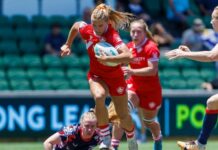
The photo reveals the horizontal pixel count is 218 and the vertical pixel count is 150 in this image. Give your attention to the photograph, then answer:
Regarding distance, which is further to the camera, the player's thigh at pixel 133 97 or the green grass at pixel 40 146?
the green grass at pixel 40 146

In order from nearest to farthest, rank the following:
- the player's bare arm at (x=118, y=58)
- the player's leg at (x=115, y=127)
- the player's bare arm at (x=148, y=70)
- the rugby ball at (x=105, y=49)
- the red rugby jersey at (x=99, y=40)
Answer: the player's bare arm at (x=118, y=58), the rugby ball at (x=105, y=49), the red rugby jersey at (x=99, y=40), the player's leg at (x=115, y=127), the player's bare arm at (x=148, y=70)

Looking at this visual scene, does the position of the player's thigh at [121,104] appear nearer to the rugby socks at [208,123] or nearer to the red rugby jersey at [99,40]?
the red rugby jersey at [99,40]

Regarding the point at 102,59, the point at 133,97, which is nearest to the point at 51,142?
the point at 102,59

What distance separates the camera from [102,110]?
1113 cm

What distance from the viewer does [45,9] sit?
19.4 metres

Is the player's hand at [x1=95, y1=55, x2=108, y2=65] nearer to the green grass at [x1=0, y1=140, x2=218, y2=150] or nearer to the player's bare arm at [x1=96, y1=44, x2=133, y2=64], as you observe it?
the player's bare arm at [x1=96, y1=44, x2=133, y2=64]

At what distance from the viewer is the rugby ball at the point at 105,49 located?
1096 cm

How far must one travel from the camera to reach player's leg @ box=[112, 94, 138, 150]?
37.3 feet

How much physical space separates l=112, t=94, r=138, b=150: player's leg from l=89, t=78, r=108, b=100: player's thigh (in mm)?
217

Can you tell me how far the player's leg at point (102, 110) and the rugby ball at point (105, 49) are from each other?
1.03 ft

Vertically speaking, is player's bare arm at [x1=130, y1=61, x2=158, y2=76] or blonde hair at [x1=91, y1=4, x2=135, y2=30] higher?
blonde hair at [x1=91, y1=4, x2=135, y2=30]

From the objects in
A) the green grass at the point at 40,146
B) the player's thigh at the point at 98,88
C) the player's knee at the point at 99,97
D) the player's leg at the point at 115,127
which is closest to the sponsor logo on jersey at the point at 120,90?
the player's thigh at the point at 98,88

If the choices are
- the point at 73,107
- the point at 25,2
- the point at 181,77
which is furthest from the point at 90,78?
the point at 25,2

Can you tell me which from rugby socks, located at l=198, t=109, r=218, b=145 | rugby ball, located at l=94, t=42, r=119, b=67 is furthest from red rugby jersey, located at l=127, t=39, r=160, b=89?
rugby socks, located at l=198, t=109, r=218, b=145
